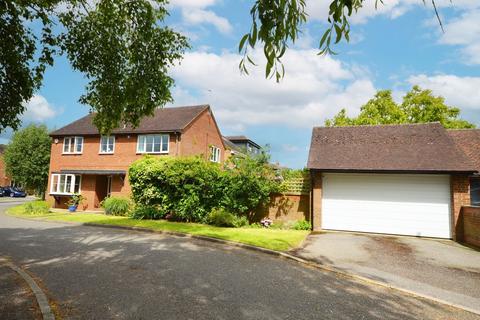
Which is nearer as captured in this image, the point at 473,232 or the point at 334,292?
the point at 334,292

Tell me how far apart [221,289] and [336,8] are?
514cm

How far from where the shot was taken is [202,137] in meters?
27.8

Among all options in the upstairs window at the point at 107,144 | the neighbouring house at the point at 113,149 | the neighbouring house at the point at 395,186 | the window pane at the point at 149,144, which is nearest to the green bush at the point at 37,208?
the neighbouring house at the point at 113,149

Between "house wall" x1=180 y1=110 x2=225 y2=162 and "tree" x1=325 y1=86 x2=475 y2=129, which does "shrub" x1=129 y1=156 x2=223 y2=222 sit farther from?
"tree" x1=325 y1=86 x2=475 y2=129

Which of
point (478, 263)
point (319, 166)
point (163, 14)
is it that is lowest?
point (478, 263)

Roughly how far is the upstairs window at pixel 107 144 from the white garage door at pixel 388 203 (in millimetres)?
18004

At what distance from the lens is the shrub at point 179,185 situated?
1623 centimetres

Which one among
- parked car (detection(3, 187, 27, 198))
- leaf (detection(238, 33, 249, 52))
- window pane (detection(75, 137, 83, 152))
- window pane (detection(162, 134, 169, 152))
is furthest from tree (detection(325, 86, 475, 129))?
parked car (detection(3, 187, 27, 198))

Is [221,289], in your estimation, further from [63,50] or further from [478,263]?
[478,263]

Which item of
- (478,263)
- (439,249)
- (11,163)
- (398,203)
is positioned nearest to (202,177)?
(398,203)

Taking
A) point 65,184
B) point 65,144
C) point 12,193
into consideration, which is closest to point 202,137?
point 65,184

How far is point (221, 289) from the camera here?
5996 millimetres

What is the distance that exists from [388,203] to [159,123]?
18.0 m

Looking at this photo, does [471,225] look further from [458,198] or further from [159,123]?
[159,123]
